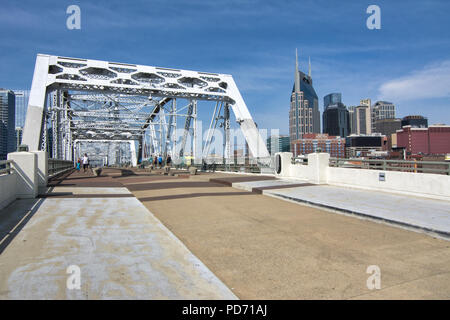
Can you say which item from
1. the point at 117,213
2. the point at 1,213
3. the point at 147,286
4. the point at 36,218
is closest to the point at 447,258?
the point at 147,286

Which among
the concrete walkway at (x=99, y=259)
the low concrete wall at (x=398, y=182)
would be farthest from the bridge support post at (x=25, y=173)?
the low concrete wall at (x=398, y=182)

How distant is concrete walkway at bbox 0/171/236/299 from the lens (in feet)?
10.9

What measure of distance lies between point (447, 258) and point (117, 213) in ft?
21.5

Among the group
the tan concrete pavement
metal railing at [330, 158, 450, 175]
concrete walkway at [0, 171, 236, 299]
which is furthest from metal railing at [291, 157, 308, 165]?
concrete walkway at [0, 171, 236, 299]

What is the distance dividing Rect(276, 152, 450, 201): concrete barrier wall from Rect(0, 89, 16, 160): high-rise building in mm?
163988

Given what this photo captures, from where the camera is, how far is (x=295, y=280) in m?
3.82

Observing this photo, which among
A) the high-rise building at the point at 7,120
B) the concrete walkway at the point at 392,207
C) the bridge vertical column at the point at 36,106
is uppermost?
the high-rise building at the point at 7,120

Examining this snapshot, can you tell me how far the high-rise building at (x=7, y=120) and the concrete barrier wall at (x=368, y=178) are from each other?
164 meters

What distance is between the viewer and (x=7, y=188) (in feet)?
26.5

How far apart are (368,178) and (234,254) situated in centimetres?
890

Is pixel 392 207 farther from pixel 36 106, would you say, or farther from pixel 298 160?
pixel 36 106

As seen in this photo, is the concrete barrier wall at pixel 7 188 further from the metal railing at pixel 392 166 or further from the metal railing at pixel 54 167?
the metal railing at pixel 392 166

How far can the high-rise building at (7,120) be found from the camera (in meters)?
150
